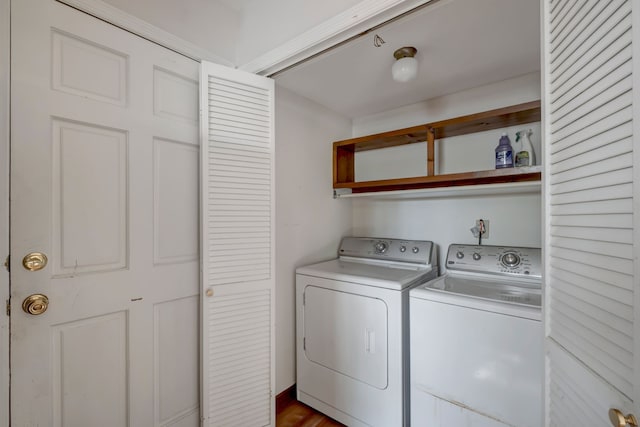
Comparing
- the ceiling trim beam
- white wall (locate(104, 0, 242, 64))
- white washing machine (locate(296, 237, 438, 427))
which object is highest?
white wall (locate(104, 0, 242, 64))

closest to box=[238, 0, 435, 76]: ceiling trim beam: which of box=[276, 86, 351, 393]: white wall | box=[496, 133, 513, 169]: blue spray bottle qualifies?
box=[276, 86, 351, 393]: white wall

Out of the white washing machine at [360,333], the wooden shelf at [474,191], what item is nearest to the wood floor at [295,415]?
the white washing machine at [360,333]

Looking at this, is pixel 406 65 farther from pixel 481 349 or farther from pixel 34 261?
pixel 34 261

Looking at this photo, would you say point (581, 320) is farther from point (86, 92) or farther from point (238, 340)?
point (86, 92)

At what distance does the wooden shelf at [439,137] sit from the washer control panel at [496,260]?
1.43 feet

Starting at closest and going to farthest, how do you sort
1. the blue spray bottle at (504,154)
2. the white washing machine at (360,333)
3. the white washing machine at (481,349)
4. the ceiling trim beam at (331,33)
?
the ceiling trim beam at (331,33)
the white washing machine at (481,349)
the white washing machine at (360,333)
the blue spray bottle at (504,154)

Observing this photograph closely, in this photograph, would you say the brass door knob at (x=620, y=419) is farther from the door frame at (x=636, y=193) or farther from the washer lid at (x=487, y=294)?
the washer lid at (x=487, y=294)

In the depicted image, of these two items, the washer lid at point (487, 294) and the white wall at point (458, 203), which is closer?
the washer lid at point (487, 294)

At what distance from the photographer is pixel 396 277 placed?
1.71 meters

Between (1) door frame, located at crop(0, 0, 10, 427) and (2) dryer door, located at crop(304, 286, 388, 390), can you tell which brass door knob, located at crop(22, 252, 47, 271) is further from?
(2) dryer door, located at crop(304, 286, 388, 390)

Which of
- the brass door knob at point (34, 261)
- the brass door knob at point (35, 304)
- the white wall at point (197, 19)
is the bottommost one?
the brass door knob at point (35, 304)

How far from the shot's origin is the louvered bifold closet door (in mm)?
1412

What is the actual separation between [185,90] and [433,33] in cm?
129

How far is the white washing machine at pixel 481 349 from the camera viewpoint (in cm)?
124
